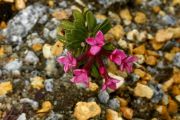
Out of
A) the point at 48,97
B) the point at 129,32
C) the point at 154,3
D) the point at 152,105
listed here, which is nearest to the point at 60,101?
the point at 48,97

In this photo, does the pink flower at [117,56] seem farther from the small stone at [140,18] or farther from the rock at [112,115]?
the small stone at [140,18]

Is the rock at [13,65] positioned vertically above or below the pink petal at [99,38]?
below

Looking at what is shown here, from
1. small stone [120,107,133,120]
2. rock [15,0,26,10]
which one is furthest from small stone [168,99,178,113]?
rock [15,0,26,10]

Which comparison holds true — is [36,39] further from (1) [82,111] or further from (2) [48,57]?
(1) [82,111]

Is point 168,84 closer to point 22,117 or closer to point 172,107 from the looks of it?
point 172,107

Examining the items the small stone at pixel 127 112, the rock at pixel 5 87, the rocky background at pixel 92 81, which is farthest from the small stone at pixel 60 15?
the small stone at pixel 127 112

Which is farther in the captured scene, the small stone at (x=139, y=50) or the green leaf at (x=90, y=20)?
the small stone at (x=139, y=50)
